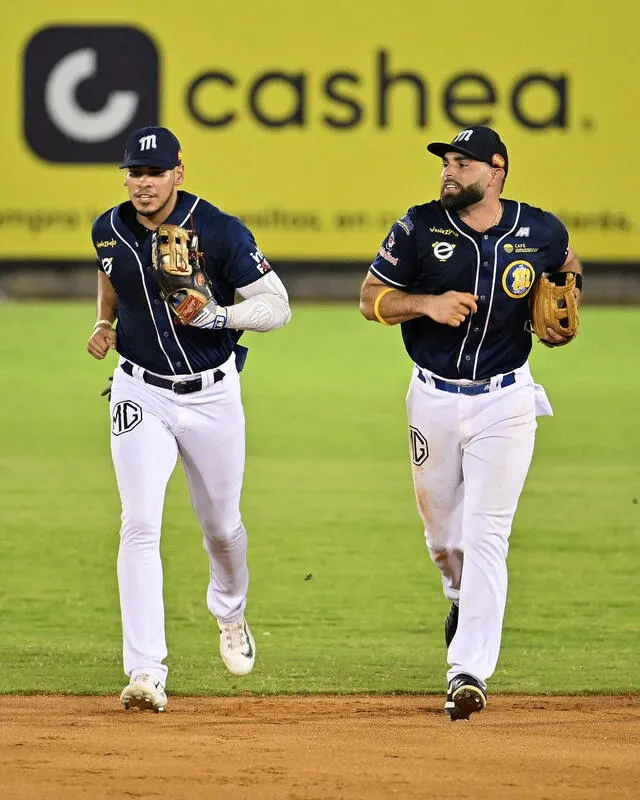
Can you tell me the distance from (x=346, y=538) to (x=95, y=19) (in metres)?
16.8

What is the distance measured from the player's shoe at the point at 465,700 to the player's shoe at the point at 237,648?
1.40m

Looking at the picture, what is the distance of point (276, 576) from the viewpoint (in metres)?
10.8

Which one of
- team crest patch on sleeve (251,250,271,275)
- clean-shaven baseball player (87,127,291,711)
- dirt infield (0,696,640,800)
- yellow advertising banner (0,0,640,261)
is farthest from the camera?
yellow advertising banner (0,0,640,261)

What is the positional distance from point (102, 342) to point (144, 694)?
5.25 feet

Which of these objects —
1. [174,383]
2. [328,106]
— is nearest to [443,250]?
[174,383]

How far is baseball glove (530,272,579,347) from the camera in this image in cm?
726

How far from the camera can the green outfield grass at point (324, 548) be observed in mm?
8508

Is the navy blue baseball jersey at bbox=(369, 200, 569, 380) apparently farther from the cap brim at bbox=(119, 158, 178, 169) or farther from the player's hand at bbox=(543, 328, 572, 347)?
the cap brim at bbox=(119, 158, 178, 169)

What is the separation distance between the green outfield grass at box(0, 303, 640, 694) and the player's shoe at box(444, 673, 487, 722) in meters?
1.06

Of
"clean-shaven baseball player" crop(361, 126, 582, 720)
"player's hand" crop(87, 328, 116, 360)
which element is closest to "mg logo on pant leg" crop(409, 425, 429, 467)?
"clean-shaven baseball player" crop(361, 126, 582, 720)

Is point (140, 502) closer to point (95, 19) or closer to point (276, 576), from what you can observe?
point (276, 576)

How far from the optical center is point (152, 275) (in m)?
7.22

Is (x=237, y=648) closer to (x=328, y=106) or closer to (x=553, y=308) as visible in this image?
(x=553, y=308)

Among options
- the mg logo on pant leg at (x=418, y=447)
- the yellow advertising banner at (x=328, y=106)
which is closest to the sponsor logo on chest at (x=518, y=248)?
the mg logo on pant leg at (x=418, y=447)
